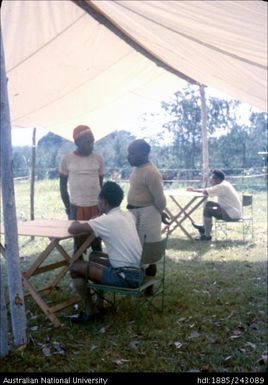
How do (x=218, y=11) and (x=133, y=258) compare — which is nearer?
(x=218, y=11)

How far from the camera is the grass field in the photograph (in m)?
3.12

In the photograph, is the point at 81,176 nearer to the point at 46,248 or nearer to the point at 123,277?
the point at 46,248

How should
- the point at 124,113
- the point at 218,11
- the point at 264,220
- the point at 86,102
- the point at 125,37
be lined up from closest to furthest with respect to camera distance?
1. the point at 218,11
2. the point at 125,37
3. the point at 86,102
4. the point at 124,113
5. the point at 264,220

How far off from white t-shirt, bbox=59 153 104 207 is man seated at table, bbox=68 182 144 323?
0.97m

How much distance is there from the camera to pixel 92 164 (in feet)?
15.5

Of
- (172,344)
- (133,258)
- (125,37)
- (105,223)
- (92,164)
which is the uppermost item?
(125,37)

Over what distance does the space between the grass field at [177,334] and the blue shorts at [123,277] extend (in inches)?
16.7

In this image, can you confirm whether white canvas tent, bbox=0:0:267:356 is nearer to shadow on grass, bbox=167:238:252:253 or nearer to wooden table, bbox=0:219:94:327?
wooden table, bbox=0:219:94:327

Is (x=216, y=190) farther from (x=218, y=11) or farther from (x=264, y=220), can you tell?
(x=218, y=11)

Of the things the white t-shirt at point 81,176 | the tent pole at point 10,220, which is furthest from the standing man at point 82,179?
the tent pole at point 10,220

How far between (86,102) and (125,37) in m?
1.97

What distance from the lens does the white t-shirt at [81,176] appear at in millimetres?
4664

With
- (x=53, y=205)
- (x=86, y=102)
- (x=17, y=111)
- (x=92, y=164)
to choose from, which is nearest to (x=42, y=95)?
(x=17, y=111)

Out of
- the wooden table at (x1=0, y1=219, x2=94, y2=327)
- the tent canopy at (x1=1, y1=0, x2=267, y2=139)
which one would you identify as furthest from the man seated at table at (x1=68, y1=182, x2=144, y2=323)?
the tent canopy at (x1=1, y1=0, x2=267, y2=139)
